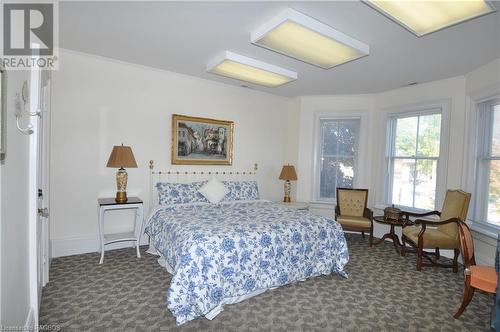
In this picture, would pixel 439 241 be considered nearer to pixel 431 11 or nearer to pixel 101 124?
pixel 431 11

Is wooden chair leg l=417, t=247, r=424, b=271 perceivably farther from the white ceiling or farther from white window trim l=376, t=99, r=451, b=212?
the white ceiling

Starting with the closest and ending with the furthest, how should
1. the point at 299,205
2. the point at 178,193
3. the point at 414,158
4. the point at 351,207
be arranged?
the point at 178,193 → the point at 414,158 → the point at 351,207 → the point at 299,205

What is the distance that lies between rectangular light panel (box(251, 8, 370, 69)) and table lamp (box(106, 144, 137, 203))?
2306 mm

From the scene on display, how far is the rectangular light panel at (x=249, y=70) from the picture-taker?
3.72 meters

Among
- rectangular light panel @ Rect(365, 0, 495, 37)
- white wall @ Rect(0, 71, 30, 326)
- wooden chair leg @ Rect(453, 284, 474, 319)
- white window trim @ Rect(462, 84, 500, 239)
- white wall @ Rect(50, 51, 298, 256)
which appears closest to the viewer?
white wall @ Rect(0, 71, 30, 326)

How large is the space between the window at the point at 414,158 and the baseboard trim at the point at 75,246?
5.14 meters

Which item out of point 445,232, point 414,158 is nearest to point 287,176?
point 414,158

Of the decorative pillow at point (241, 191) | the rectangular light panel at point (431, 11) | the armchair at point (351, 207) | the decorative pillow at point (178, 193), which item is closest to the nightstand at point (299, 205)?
Answer: the armchair at point (351, 207)

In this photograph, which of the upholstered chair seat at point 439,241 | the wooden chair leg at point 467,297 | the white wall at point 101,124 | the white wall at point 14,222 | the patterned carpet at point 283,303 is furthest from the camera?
the white wall at point 101,124

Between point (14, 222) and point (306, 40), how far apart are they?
9.69ft

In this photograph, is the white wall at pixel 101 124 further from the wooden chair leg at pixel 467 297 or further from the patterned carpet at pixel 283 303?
the wooden chair leg at pixel 467 297

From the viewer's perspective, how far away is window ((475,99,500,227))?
381 centimetres

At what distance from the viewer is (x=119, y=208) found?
380cm
